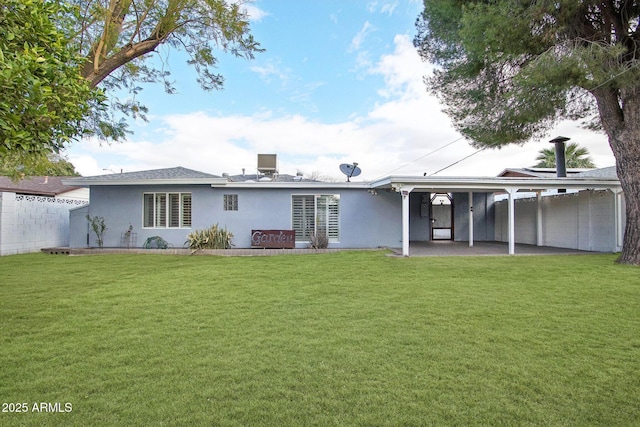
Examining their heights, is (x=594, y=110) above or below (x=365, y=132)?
below

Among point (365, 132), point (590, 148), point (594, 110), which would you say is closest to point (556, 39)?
point (594, 110)

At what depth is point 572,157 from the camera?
2347 cm

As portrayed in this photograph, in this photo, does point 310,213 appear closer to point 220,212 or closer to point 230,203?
point 230,203

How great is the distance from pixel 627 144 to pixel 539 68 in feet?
11.4

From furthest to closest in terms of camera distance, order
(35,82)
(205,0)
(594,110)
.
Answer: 1. (594,110)
2. (205,0)
3. (35,82)

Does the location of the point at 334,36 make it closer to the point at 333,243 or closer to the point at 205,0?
the point at 205,0

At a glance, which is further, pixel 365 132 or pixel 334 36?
pixel 365 132

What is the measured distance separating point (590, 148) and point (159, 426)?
2860cm

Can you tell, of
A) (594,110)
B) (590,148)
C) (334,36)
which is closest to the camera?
(594,110)

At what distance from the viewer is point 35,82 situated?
2639mm

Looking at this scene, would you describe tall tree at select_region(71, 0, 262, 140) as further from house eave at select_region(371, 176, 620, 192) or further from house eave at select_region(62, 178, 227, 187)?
house eave at select_region(371, 176, 620, 192)

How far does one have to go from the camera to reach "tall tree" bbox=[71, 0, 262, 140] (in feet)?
24.7

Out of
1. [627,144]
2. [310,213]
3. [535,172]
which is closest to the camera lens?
[627,144]

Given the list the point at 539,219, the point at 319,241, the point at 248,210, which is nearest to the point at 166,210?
the point at 248,210
